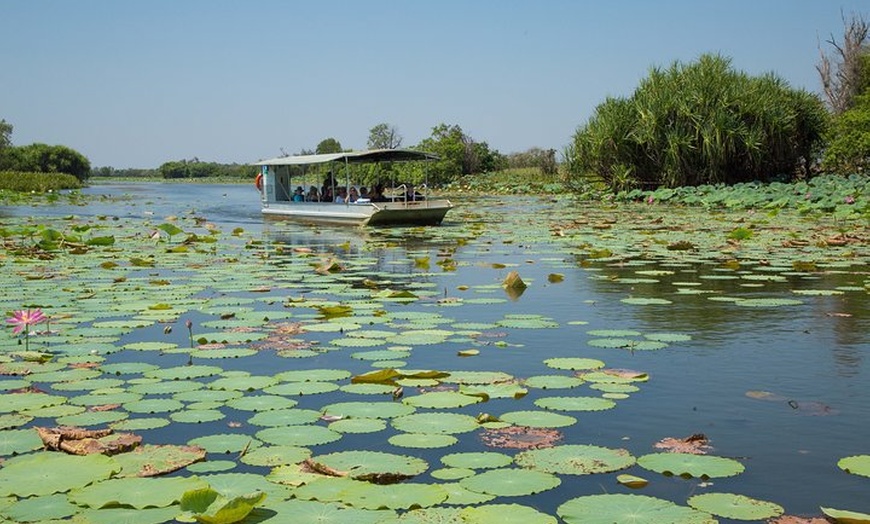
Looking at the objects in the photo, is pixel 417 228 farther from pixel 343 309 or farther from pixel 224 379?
pixel 224 379

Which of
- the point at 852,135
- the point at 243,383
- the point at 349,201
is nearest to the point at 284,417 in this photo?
the point at 243,383

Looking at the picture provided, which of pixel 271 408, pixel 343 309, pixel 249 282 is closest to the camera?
pixel 271 408

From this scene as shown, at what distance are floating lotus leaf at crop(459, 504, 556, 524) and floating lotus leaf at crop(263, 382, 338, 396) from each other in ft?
5.75

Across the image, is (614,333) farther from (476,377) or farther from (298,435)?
(298,435)

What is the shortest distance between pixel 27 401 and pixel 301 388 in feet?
4.22

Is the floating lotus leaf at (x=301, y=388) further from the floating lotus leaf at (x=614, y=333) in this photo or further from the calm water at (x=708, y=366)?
the floating lotus leaf at (x=614, y=333)

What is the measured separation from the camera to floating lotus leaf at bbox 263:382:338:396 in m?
4.36

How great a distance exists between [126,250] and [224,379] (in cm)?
859

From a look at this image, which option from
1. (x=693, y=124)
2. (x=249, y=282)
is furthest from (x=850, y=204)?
(x=249, y=282)

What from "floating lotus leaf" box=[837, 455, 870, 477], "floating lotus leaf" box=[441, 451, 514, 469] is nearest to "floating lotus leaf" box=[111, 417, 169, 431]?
"floating lotus leaf" box=[441, 451, 514, 469]

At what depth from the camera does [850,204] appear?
1873cm

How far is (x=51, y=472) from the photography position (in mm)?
3094

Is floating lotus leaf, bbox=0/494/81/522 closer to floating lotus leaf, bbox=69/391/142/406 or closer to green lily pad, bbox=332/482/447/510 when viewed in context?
green lily pad, bbox=332/482/447/510

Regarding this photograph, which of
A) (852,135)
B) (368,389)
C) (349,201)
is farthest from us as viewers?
(852,135)
